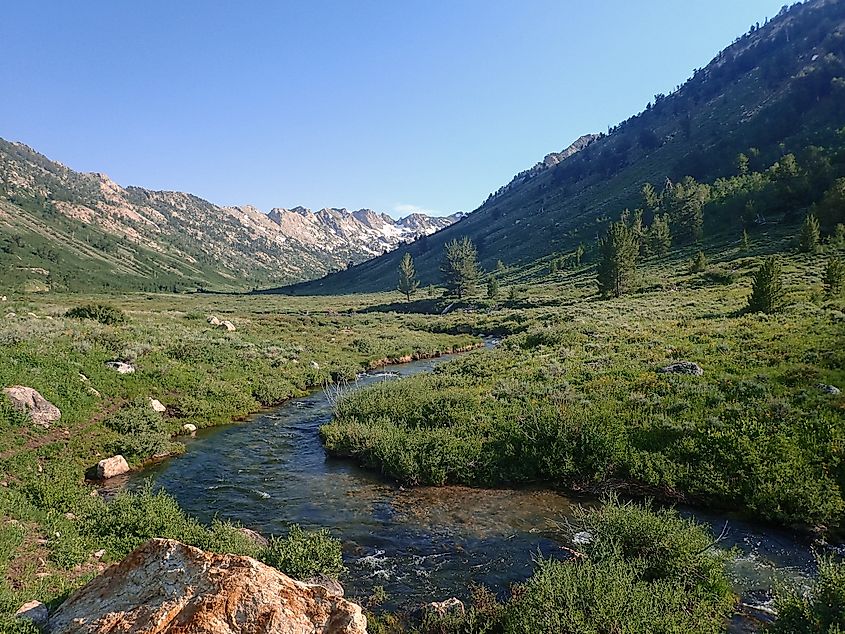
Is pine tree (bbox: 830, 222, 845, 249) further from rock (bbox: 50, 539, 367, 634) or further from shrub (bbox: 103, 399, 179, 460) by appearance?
shrub (bbox: 103, 399, 179, 460)

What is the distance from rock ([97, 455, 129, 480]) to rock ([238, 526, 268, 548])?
751 centimetres

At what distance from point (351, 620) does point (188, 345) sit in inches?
1197

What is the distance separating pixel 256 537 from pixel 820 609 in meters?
11.8

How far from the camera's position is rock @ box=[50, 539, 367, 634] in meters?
5.90

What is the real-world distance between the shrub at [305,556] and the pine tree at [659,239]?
92.8 meters

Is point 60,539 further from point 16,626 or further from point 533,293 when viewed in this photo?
point 533,293

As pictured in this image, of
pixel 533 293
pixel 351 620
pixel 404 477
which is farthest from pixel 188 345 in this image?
pixel 533 293

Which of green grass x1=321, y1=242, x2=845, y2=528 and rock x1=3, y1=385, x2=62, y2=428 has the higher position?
rock x1=3, y1=385, x2=62, y2=428

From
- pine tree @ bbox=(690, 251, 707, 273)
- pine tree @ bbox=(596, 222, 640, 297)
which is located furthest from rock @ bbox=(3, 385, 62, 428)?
pine tree @ bbox=(690, 251, 707, 273)

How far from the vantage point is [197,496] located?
611 inches

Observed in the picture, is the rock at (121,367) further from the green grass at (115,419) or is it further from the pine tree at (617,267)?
the pine tree at (617,267)

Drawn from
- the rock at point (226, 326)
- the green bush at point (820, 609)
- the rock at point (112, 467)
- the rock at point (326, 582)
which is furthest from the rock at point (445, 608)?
the rock at point (226, 326)

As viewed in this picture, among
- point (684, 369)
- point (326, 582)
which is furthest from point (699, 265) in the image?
point (326, 582)

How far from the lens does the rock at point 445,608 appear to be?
8742 mm
